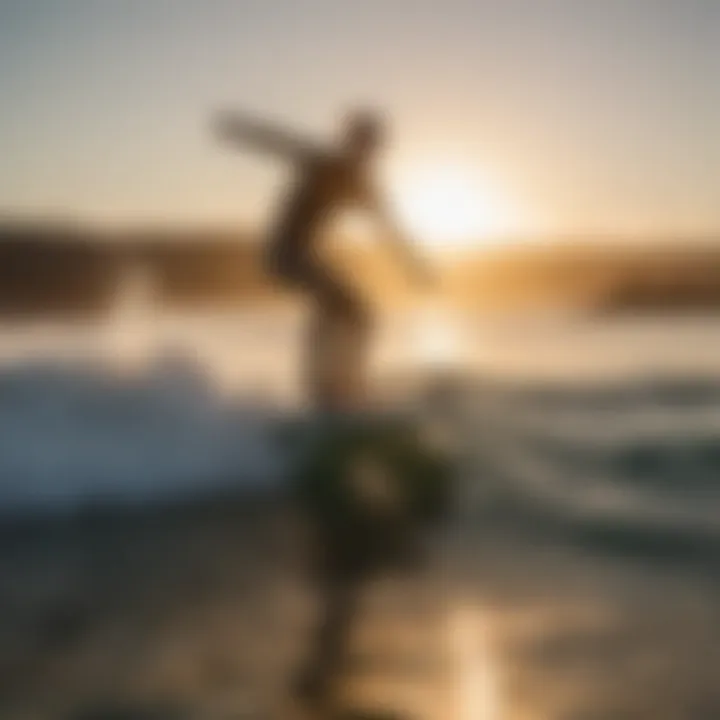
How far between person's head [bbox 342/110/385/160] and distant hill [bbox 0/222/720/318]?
0.30 feet

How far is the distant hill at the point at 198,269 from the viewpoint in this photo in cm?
90

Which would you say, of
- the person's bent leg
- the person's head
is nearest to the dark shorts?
the person's bent leg

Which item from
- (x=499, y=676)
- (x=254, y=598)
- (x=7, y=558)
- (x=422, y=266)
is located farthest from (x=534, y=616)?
(x=7, y=558)

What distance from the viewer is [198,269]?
0.90 meters

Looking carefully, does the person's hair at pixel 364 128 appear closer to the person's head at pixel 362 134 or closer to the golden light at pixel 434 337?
the person's head at pixel 362 134

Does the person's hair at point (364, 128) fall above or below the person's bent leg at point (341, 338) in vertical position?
above

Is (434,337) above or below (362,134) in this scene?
below

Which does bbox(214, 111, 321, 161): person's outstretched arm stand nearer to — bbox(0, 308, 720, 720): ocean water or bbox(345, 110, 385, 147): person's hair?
bbox(345, 110, 385, 147): person's hair

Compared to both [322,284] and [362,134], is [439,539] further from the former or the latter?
[362,134]

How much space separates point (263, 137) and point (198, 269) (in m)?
0.14

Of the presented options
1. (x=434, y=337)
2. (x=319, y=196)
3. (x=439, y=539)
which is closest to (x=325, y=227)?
(x=319, y=196)

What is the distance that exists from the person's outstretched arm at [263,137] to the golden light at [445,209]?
9 cm

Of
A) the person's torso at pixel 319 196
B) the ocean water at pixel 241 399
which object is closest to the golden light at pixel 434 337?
the ocean water at pixel 241 399

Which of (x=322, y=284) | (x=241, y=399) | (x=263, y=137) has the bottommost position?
(x=241, y=399)
